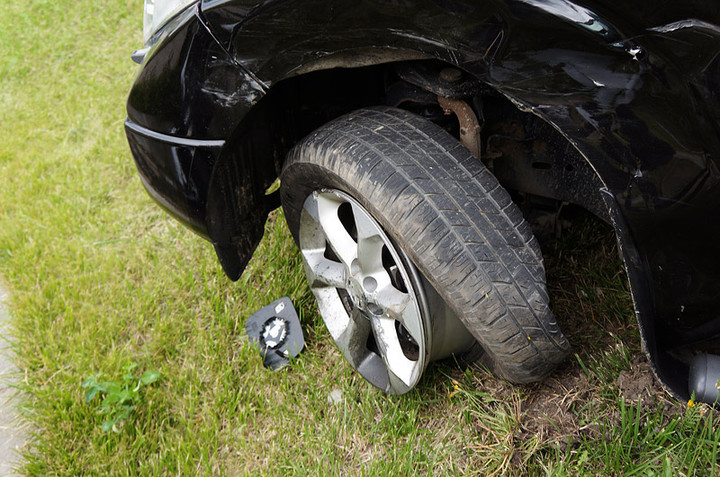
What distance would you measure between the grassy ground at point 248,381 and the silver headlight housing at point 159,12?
0.99m

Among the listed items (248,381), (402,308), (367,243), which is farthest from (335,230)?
(248,381)

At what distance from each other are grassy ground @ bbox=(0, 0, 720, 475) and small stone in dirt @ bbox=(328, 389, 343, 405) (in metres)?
0.02

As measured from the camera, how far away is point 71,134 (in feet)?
13.4

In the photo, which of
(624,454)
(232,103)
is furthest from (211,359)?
(624,454)

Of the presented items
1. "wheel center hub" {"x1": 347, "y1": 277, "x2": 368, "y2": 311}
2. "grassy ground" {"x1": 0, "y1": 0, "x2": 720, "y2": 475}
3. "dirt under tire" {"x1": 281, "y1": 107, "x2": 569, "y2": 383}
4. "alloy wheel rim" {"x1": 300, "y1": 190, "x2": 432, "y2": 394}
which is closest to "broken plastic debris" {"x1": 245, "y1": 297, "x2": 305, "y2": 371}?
"grassy ground" {"x1": 0, "y1": 0, "x2": 720, "y2": 475}

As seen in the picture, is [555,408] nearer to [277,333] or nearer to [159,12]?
[277,333]

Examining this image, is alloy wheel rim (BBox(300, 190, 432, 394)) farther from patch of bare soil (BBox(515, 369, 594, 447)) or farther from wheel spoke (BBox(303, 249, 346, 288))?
patch of bare soil (BBox(515, 369, 594, 447))

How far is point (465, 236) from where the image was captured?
1464 millimetres

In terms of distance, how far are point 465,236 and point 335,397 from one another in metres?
0.93

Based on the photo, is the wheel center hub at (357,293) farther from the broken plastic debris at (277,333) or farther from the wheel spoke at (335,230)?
the broken plastic debris at (277,333)

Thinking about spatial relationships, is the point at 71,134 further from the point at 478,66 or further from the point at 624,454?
the point at 624,454

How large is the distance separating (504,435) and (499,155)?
2.69 feet

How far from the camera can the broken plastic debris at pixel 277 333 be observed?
7.57 ft

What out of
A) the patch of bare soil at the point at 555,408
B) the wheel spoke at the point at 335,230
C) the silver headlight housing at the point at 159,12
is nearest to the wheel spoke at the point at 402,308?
the wheel spoke at the point at 335,230
